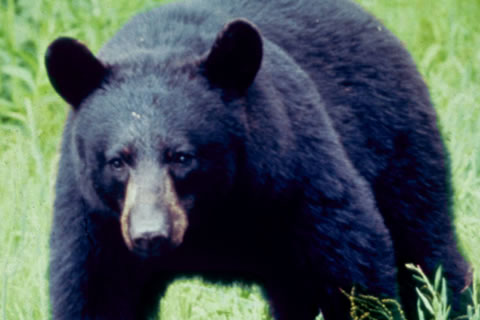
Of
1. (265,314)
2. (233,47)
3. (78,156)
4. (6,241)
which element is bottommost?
(265,314)

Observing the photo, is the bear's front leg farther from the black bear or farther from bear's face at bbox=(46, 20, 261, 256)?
bear's face at bbox=(46, 20, 261, 256)

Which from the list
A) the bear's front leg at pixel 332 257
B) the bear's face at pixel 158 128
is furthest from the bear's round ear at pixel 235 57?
the bear's front leg at pixel 332 257

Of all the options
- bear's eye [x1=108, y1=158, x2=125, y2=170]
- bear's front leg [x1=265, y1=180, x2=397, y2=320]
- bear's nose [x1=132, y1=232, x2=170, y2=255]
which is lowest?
bear's front leg [x1=265, y1=180, x2=397, y2=320]

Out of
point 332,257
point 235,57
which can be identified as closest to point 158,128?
point 235,57

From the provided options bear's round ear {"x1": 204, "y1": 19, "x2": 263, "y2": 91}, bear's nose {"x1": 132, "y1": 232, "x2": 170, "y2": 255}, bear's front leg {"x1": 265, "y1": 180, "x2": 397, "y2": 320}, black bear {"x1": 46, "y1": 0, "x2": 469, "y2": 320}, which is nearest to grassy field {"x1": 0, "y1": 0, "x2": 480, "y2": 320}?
black bear {"x1": 46, "y1": 0, "x2": 469, "y2": 320}

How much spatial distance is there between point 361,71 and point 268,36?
0.47 metres

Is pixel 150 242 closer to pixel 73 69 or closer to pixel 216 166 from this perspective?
pixel 216 166

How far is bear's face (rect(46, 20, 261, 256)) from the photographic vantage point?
163 inches

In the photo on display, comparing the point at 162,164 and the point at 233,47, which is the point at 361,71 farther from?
the point at 162,164

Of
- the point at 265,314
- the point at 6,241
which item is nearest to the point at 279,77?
the point at 265,314

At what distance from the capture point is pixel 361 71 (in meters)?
5.21

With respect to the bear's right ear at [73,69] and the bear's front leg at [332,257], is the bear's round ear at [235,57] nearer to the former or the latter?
the bear's right ear at [73,69]

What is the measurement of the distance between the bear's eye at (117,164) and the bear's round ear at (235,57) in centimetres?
47

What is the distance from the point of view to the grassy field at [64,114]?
5.30 meters
